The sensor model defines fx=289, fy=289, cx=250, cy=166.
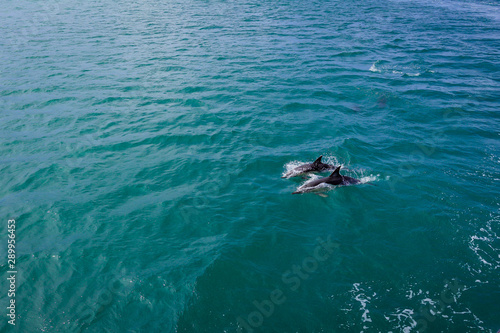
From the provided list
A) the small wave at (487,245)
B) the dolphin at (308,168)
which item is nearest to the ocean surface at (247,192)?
the small wave at (487,245)

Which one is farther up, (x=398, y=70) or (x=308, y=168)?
(x=398, y=70)

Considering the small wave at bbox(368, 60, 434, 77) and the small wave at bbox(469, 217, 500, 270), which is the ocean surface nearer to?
the small wave at bbox(469, 217, 500, 270)

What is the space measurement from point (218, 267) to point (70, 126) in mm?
14235

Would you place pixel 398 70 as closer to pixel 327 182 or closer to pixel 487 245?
pixel 327 182

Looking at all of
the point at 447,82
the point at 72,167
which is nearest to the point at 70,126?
the point at 72,167

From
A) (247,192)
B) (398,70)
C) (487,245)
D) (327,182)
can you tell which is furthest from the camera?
(398,70)

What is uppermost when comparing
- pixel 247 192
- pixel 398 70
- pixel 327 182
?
pixel 398 70

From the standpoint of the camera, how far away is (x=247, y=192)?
1345 cm

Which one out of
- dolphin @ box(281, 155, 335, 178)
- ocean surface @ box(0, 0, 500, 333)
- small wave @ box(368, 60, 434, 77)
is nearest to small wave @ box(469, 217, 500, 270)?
ocean surface @ box(0, 0, 500, 333)

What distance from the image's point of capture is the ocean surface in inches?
353

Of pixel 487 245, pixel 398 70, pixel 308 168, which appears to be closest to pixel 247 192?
pixel 308 168

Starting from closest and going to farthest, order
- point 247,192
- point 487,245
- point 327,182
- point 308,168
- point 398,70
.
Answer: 1. point 487,245
2. point 327,182
3. point 247,192
4. point 308,168
5. point 398,70

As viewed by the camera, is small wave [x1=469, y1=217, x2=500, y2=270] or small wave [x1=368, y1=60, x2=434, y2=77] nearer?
small wave [x1=469, y1=217, x2=500, y2=270]

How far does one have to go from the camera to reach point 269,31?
3859 centimetres
